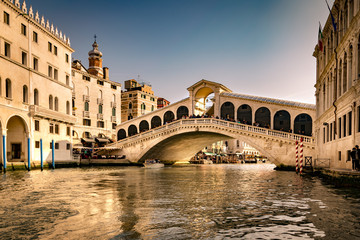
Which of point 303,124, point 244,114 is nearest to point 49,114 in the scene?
point 244,114

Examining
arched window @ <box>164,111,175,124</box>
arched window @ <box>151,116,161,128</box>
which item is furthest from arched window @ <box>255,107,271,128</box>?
arched window @ <box>151,116,161,128</box>

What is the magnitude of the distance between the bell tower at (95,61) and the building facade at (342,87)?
3691 centimetres

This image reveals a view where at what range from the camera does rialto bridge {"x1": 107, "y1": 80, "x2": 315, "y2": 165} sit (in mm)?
27750

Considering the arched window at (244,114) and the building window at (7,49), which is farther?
the arched window at (244,114)

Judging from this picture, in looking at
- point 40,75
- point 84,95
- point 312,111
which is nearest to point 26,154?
point 40,75

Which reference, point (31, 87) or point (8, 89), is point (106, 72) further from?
point (8, 89)

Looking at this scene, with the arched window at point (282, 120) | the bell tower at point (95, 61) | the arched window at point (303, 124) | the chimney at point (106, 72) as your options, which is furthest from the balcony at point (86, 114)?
the arched window at point (303, 124)

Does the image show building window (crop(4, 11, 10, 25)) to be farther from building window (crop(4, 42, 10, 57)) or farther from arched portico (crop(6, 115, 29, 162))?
arched portico (crop(6, 115, 29, 162))

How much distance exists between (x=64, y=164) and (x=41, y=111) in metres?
6.52

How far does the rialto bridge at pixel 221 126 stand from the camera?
27.8m

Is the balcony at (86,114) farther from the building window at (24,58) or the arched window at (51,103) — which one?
the building window at (24,58)

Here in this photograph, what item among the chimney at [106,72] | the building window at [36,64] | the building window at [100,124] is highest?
the chimney at [106,72]

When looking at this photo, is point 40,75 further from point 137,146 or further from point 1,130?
point 137,146

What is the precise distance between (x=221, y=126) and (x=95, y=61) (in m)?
29.3
